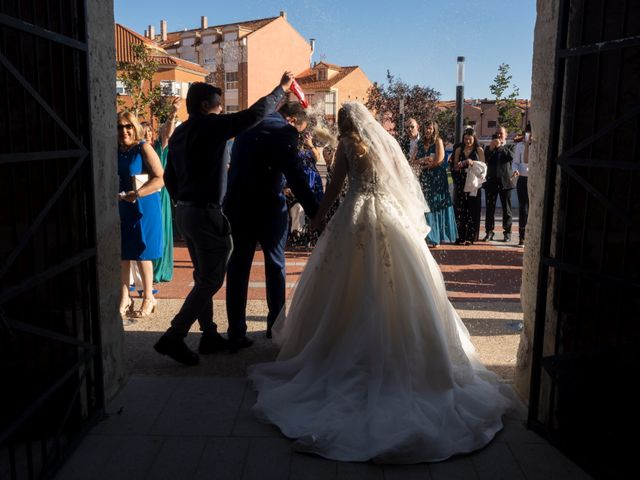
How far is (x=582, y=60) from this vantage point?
10.6 feet

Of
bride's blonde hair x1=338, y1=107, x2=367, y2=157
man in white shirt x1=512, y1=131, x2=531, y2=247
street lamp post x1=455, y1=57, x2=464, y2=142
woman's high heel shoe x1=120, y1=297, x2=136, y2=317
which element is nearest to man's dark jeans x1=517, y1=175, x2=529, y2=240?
man in white shirt x1=512, y1=131, x2=531, y2=247

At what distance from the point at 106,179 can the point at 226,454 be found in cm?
184

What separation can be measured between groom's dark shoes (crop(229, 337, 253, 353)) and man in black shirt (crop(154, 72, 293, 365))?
1.28ft

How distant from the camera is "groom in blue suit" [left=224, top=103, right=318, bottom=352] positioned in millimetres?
4712

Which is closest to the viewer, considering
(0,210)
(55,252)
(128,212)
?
(0,210)

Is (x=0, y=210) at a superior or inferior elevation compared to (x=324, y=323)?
superior

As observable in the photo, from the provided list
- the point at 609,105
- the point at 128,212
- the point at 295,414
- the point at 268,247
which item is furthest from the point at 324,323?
the point at 128,212

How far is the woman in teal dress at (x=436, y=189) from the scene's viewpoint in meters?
9.44

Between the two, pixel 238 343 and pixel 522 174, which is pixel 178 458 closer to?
pixel 238 343

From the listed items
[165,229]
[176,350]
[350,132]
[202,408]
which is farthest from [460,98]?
[202,408]

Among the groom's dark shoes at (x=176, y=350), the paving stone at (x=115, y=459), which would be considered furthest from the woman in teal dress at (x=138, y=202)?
the paving stone at (x=115, y=459)

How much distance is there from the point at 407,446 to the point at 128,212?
3641 millimetres

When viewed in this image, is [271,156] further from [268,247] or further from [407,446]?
[407,446]

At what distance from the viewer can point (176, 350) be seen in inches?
175
